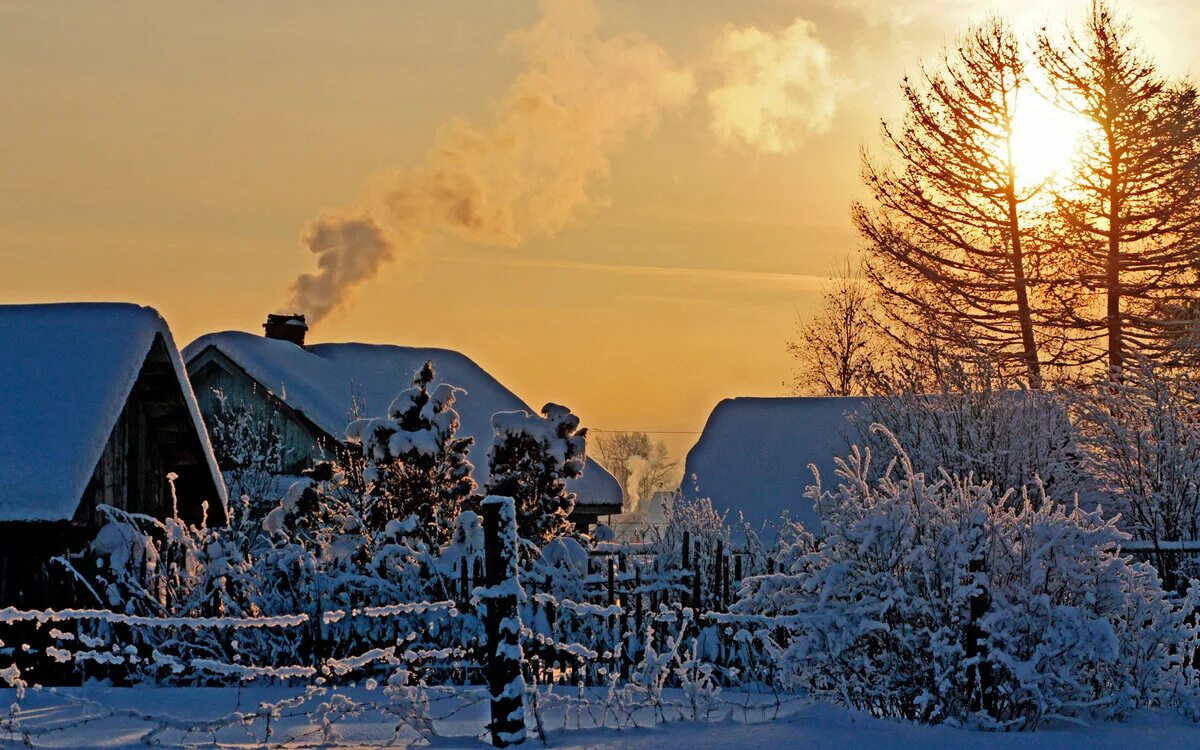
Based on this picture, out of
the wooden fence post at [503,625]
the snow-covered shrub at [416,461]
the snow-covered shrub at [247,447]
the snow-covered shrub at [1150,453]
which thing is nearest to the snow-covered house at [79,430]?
the snow-covered shrub at [416,461]

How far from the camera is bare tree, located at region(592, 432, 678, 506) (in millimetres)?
139250

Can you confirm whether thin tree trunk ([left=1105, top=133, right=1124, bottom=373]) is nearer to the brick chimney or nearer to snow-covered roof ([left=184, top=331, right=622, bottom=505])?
snow-covered roof ([left=184, top=331, right=622, bottom=505])

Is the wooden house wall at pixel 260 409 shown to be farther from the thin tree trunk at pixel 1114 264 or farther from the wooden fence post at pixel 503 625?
the wooden fence post at pixel 503 625

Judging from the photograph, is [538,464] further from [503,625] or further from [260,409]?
[260,409]

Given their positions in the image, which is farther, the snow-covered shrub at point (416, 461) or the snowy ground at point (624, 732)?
the snow-covered shrub at point (416, 461)

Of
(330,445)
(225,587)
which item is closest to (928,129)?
(330,445)

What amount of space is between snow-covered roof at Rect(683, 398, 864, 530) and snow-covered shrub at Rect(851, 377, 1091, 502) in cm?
610

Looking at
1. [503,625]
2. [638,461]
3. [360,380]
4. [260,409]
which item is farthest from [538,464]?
Result: [638,461]

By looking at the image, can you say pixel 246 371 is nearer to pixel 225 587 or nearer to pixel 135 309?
→ pixel 135 309

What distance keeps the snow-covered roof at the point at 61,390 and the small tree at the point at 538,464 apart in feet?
13.3

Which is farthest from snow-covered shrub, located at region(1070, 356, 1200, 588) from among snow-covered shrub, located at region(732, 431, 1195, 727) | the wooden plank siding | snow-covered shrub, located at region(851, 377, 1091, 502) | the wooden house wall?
the wooden house wall

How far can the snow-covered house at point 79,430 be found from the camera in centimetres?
1436

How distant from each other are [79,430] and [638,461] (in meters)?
129

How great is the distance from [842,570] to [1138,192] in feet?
89.3
